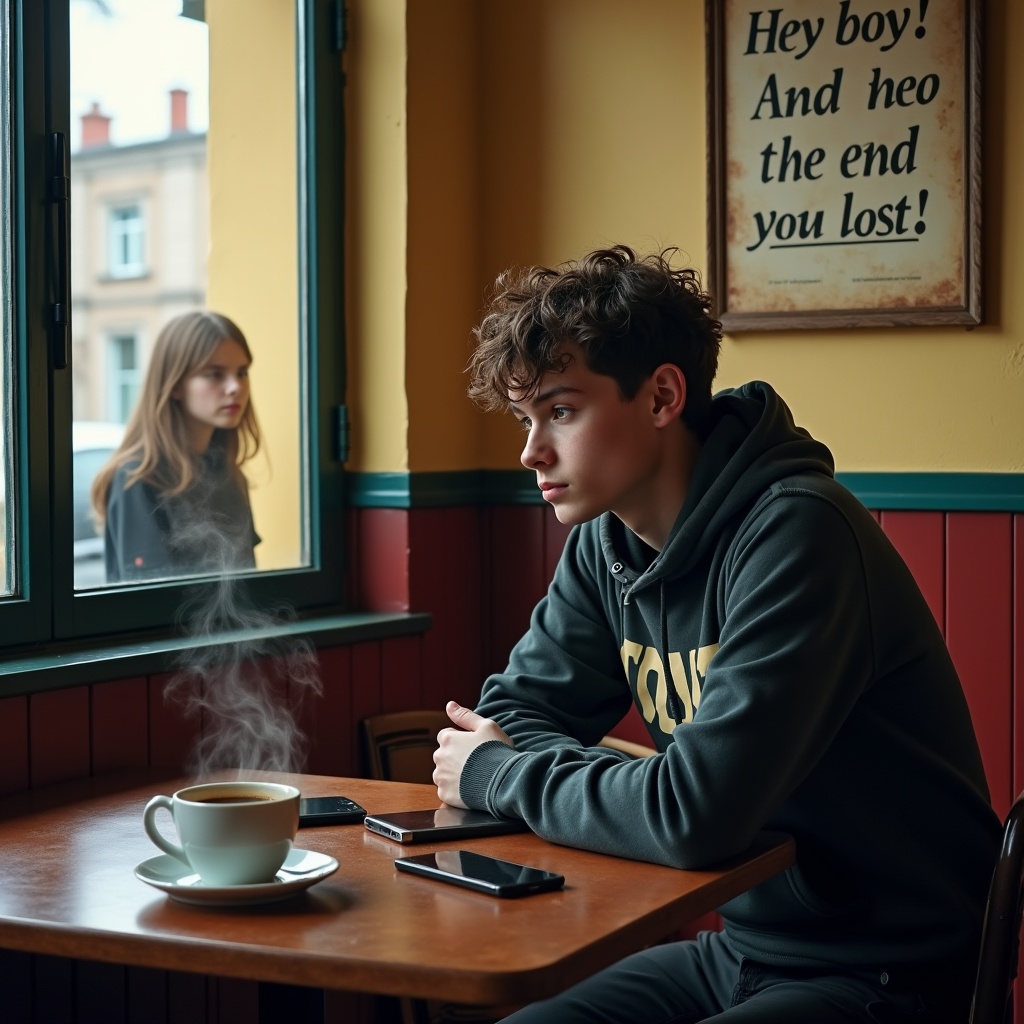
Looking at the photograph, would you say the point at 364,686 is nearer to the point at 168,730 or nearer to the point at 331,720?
the point at 331,720

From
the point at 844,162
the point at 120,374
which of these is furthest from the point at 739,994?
the point at 120,374

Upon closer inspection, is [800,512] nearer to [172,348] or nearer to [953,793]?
[953,793]

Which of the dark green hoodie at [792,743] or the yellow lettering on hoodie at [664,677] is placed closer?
the dark green hoodie at [792,743]

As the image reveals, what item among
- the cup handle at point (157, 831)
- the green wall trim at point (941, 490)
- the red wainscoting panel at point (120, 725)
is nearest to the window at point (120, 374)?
the red wainscoting panel at point (120, 725)

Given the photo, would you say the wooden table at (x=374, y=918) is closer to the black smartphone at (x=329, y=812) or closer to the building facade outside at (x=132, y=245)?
the black smartphone at (x=329, y=812)

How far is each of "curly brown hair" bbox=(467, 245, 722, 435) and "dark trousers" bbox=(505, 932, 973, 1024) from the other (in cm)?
75

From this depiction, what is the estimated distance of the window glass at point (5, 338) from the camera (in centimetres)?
221

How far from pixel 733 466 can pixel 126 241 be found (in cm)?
485

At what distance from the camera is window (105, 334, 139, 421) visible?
168 inches

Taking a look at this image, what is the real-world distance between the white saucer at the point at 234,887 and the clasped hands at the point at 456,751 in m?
0.30

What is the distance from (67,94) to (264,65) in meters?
0.78

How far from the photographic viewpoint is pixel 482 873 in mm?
1425

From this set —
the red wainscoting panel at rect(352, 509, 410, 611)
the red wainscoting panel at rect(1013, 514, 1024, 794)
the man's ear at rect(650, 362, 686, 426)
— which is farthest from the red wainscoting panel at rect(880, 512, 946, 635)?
the red wainscoting panel at rect(352, 509, 410, 611)

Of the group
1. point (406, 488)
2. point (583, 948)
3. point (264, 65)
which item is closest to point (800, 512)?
point (583, 948)
